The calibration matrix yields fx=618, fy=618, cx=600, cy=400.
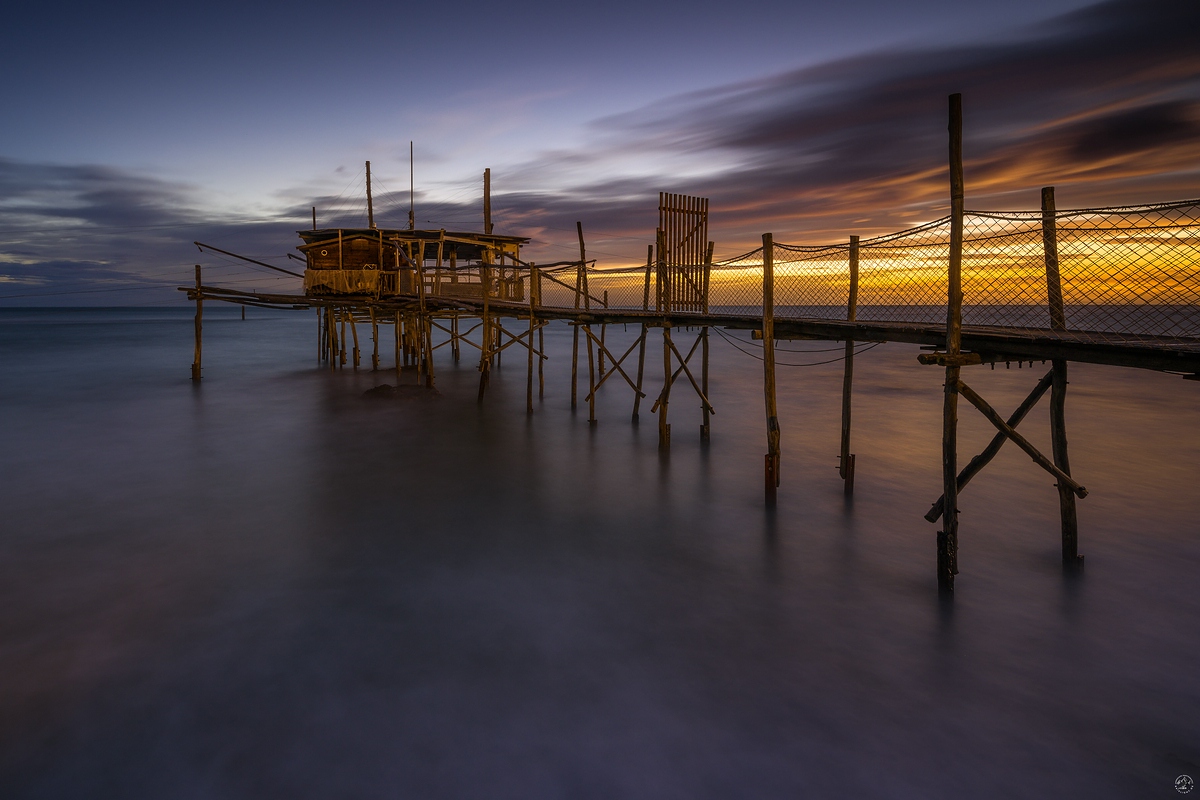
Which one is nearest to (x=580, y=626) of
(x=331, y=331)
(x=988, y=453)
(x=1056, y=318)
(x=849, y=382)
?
(x=988, y=453)

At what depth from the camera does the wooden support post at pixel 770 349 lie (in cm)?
953

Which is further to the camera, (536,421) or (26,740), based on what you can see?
(536,421)

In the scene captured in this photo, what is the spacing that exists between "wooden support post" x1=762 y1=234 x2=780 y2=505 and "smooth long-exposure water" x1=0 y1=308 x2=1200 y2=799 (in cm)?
57

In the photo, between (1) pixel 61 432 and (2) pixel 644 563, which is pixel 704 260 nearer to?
(2) pixel 644 563

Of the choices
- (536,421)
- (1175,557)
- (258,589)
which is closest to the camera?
(258,589)

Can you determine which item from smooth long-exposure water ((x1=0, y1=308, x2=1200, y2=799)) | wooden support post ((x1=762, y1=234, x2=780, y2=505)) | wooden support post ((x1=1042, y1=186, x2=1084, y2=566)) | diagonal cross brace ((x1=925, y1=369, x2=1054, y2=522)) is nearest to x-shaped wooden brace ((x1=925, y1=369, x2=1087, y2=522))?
diagonal cross brace ((x1=925, y1=369, x2=1054, y2=522))

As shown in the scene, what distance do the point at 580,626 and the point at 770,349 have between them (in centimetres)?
538

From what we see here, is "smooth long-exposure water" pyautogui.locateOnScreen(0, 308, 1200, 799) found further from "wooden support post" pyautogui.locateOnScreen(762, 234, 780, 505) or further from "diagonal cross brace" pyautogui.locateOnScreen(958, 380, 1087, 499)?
"diagonal cross brace" pyautogui.locateOnScreen(958, 380, 1087, 499)

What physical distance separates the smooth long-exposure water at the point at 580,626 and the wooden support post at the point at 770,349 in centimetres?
57

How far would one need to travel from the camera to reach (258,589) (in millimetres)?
7336

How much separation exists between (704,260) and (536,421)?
6.30 metres

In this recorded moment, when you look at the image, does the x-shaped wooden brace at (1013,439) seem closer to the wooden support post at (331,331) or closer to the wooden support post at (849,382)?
the wooden support post at (849,382)

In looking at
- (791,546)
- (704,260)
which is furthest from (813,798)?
(704,260)

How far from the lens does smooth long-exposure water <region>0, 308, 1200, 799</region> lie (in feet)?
15.2
